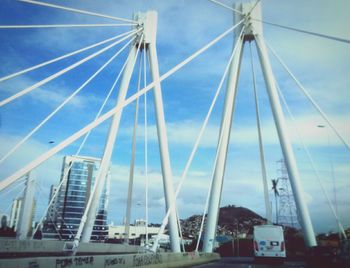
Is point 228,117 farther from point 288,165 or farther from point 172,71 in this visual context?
point 172,71

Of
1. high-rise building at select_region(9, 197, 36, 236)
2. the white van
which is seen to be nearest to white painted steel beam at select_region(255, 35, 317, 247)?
the white van

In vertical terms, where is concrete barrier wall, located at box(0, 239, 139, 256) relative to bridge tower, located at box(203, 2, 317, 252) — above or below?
below

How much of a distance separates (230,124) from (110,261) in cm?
1716

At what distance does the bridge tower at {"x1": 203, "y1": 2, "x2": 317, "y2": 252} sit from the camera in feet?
76.0

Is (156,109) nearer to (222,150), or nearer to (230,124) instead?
(222,150)

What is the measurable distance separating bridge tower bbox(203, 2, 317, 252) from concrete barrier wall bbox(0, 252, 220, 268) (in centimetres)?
414

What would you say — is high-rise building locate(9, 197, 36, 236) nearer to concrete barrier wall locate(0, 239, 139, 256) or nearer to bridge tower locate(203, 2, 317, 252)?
concrete barrier wall locate(0, 239, 139, 256)

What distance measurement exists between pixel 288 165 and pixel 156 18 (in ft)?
46.3

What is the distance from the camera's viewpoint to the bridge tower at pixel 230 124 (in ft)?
76.0

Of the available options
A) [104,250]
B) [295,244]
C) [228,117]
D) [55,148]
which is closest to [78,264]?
[55,148]

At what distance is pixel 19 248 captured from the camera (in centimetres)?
2377

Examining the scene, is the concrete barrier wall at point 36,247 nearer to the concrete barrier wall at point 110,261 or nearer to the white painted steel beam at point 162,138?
the white painted steel beam at point 162,138

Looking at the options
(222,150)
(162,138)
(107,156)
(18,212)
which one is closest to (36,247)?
(107,156)

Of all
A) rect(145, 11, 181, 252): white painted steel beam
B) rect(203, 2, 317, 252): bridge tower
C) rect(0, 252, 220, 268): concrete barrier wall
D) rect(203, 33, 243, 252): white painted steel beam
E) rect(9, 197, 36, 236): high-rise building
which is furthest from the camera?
rect(9, 197, 36, 236): high-rise building
